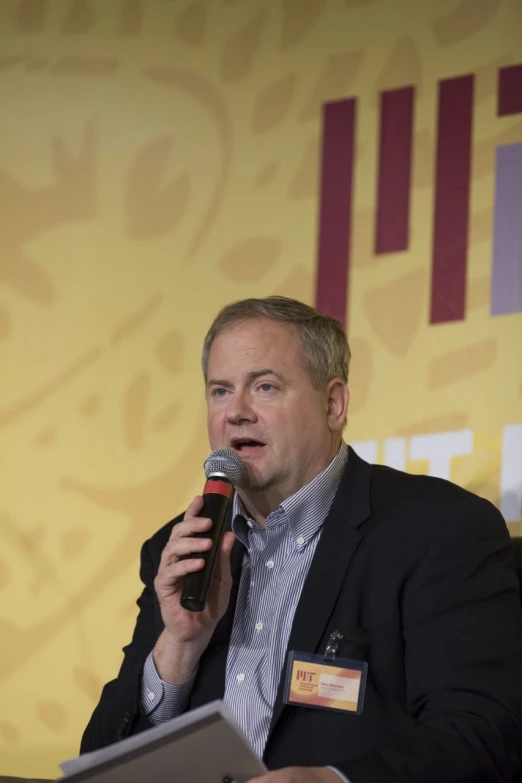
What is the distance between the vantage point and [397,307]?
10.5 feet

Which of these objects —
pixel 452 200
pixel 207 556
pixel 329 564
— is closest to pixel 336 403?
pixel 329 564

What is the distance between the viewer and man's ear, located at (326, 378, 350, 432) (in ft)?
8.29

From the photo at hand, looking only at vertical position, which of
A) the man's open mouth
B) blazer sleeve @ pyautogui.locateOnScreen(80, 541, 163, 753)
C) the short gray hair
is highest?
the short gray hair

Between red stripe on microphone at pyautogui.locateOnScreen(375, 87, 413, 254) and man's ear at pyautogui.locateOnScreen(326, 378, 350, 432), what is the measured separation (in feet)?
2.71

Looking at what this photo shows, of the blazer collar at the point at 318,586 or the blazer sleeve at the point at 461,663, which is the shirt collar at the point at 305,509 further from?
the blazer sleeve at the point at 461,663

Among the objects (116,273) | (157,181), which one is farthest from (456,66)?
(116,273)

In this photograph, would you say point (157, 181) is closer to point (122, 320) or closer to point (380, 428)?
point (122, 320)

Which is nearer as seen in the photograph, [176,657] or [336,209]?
[176,657]

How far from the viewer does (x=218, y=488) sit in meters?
2.02

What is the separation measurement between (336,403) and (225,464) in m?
0.46

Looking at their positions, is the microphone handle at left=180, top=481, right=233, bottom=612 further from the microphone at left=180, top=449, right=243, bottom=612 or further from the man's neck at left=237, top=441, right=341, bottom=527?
the man's neck at left=237, top=441, right=341, bottom=527

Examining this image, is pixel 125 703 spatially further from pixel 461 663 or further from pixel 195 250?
pixel 195 250

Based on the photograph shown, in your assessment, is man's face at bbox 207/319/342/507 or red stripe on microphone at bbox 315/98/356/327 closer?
man's face at bbox 207/319/342/507

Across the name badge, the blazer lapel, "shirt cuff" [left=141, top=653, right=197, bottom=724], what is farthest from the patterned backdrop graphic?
"shirt cuff" [left=141, top=653, right=197, bottom=724]
